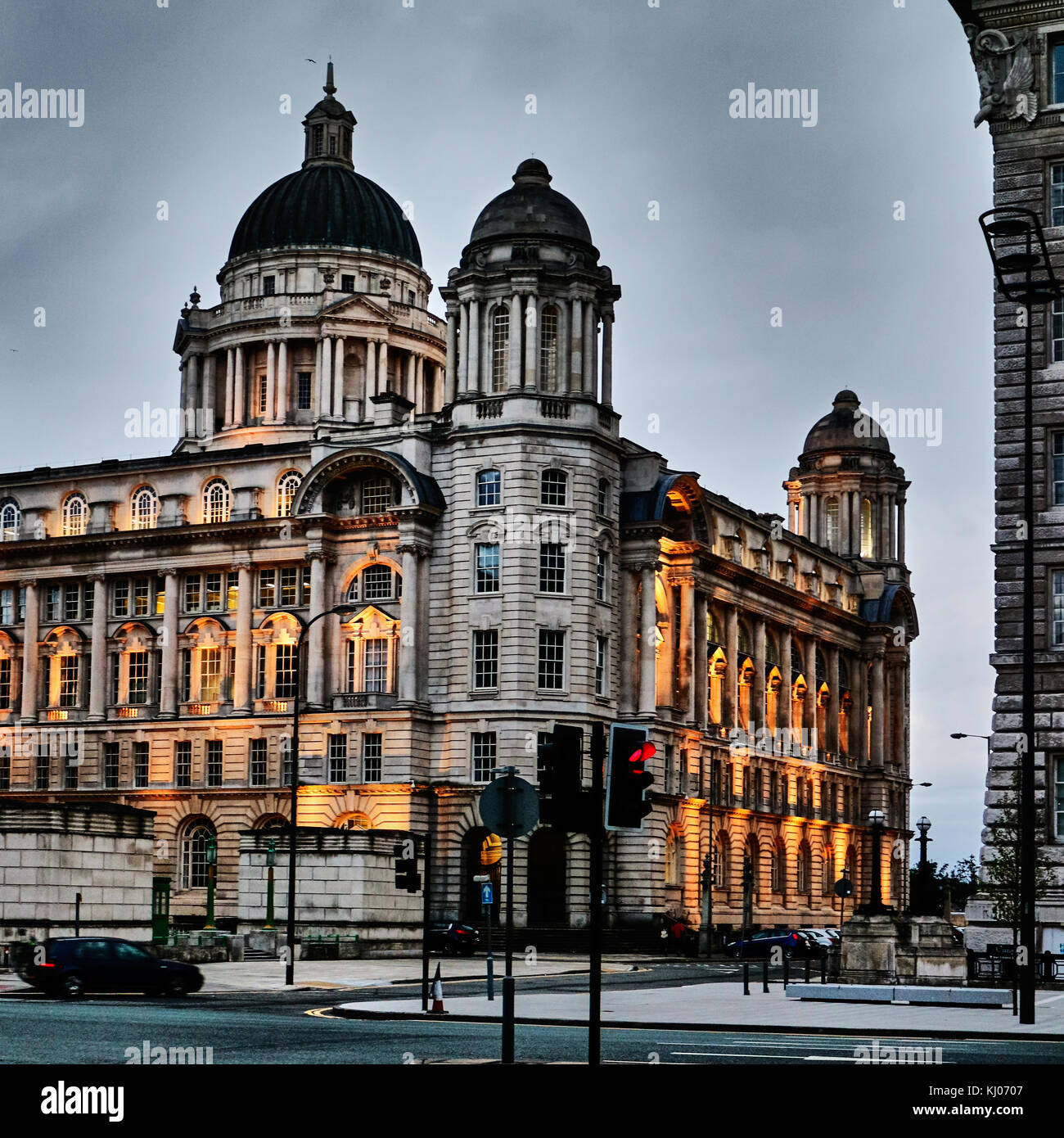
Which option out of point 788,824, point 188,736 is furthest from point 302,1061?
point 788,824

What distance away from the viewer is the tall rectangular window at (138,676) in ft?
311

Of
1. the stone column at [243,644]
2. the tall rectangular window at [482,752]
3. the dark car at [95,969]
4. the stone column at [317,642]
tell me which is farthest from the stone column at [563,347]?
the dark car at [95,969]

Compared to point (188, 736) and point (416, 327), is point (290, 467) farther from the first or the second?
point (416, 327)

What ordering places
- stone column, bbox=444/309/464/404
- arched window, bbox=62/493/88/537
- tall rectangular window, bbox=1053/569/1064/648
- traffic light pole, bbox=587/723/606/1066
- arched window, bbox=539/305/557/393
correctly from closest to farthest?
1. traffic light pole, bbox=587/723/606/1066
2. tall rectangular window, bbox=1053/569/1064/648
3. arched window, bbox=539/305/557/393
4. stone column, bbox=444/309/464/404
5. arched window, bbox=62/493/88/537

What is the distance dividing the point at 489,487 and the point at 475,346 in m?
6.36

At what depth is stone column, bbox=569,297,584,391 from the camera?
281 ft

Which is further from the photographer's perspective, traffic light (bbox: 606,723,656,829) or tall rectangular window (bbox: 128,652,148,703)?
tall rectangular window (bbox: 128,652,148,703)

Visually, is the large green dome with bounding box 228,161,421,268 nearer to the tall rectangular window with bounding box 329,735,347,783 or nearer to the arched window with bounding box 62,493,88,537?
the arched window with bounding box 62,493,88,537

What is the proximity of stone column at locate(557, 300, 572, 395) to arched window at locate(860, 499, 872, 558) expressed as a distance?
153ft

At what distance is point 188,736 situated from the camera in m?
92.1

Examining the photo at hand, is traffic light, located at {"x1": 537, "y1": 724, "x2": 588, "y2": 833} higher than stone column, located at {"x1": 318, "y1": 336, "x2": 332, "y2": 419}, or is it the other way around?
stone column, located at {"x1": 318, "y1": 336, "x2": 332, "y2": 419}

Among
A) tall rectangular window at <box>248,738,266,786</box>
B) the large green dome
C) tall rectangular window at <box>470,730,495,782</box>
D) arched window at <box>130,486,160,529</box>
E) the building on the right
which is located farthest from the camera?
the large green dome

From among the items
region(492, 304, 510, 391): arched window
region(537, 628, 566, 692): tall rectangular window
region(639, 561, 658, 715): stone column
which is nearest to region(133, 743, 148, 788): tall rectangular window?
region(537, 628, 566, 692): tall rectangular window

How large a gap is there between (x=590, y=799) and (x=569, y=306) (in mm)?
68604
